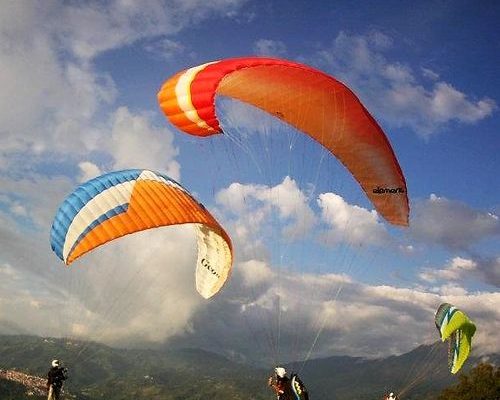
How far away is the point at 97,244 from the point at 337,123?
10.2 m

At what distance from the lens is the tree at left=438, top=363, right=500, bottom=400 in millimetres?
67188

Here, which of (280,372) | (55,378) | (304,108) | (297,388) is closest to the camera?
(297,388)

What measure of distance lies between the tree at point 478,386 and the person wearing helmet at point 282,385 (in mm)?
64556

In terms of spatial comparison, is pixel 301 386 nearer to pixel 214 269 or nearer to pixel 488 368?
pixel 214 269

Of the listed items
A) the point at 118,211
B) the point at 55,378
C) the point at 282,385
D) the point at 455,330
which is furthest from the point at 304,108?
the point at 455,330

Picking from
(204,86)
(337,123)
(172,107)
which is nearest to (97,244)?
(172,107)

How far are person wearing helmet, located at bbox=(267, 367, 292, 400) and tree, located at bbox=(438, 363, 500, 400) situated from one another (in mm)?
64556

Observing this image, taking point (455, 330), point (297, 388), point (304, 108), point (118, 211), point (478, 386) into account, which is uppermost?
point (304, 108)

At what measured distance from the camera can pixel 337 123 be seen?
62.8 feet

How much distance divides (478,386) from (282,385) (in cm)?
6583

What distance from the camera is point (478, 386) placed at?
68.5m

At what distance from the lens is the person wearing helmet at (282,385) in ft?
48.3

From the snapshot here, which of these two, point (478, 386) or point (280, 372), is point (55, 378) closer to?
point (280, 372)

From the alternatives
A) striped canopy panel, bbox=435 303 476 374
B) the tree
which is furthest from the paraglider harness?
the tree
